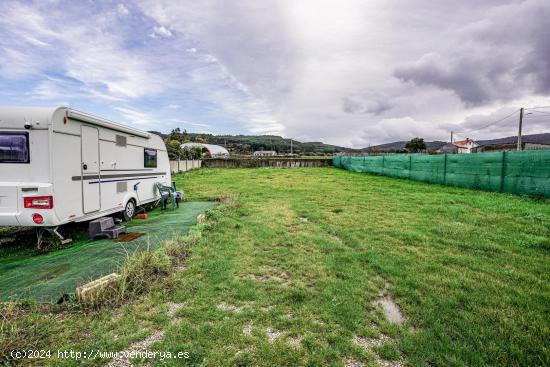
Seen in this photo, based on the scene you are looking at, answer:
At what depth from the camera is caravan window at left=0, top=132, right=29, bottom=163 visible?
476 centimetres

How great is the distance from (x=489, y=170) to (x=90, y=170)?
46.2 ft

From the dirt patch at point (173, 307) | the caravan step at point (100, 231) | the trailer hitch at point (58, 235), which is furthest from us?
the caravan step at point (100, 231)

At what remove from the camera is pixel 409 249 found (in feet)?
15.7

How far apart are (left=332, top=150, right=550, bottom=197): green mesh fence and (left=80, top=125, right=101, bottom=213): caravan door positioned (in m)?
13.6

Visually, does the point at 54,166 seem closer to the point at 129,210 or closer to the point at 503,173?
the point at 129,210

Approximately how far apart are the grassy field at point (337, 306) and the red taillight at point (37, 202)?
2372 millimetres

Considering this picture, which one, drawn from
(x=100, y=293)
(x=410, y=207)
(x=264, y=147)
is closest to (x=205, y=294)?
(x=100, y=293)

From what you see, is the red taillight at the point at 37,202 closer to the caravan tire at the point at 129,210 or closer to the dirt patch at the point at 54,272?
the dirt patch at the point at 54,272

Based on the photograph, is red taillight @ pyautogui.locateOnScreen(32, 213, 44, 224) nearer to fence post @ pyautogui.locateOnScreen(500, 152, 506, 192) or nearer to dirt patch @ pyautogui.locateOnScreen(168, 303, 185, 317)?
dirt patch @ pyautogui.locateOnScreen(168, 303, 185, 317)

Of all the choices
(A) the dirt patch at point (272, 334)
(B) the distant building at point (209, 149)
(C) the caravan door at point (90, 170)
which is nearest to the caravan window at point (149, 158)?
(C) the caravan door at point (90, 170)

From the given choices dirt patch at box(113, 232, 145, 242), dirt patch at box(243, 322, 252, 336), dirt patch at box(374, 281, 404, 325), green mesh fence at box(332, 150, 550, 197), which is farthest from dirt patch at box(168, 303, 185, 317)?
green mesh fence at box(332, 150, 550, 197)

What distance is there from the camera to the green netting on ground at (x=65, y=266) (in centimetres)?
349

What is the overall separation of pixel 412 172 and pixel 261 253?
1470 cm

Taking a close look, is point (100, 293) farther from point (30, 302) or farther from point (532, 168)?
point (532, 168)
